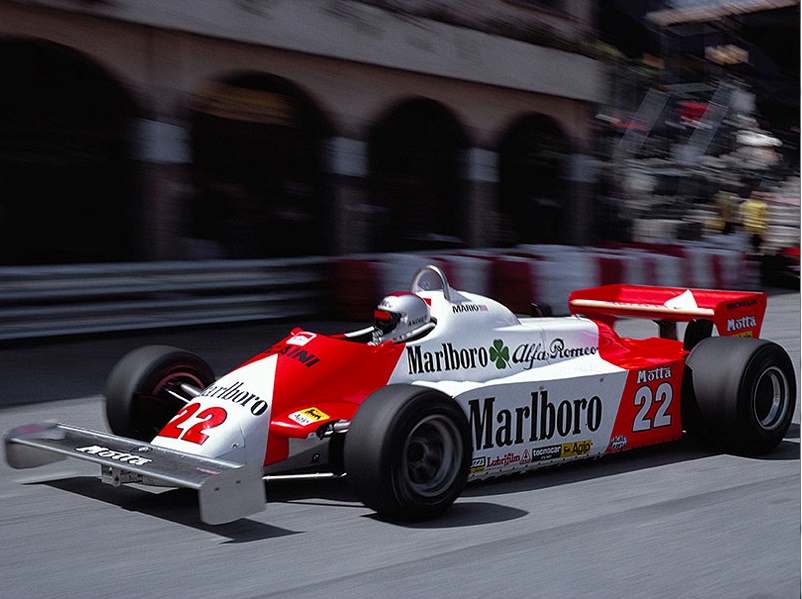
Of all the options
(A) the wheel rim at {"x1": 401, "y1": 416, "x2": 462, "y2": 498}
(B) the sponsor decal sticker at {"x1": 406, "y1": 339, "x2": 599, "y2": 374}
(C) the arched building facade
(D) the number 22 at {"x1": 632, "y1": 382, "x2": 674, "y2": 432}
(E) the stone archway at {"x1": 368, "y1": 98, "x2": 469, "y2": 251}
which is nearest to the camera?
(A) the wheel rim at {"x1": 401, "y1": 416, "x2": 462, "y2": 498}

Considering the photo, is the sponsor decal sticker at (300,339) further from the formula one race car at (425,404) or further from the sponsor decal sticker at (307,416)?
the sponsor decal sticker at (307,416)

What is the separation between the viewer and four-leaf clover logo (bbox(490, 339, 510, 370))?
5.53m

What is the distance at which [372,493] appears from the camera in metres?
4.50

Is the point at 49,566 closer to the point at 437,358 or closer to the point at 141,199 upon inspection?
the point at 437,358

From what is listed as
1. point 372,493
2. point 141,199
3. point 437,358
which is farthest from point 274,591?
point 141,199

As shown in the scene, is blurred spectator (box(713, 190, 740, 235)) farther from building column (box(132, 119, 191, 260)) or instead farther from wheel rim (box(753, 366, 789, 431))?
wheel rim (box(753, 366, 789, 431))

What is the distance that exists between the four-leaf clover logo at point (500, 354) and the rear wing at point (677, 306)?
1.51 metres

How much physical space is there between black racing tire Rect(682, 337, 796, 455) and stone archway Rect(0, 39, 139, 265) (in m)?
7.22

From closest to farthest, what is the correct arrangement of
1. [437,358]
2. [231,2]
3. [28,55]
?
[437,358], [28,55], [231,2]

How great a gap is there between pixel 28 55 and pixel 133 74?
1022 mm

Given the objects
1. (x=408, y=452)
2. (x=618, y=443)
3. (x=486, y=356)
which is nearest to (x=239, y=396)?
(x=408, y=452)

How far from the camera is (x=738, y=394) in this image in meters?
5.92

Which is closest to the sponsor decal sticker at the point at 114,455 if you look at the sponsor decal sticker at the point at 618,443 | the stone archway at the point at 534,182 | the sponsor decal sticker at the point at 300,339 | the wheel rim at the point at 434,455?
the sponsor decal sticker at the point at 300,339

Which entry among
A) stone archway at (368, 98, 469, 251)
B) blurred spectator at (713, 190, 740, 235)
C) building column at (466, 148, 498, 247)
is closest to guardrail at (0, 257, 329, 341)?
stone archway at (368, 98, 469, 251)
